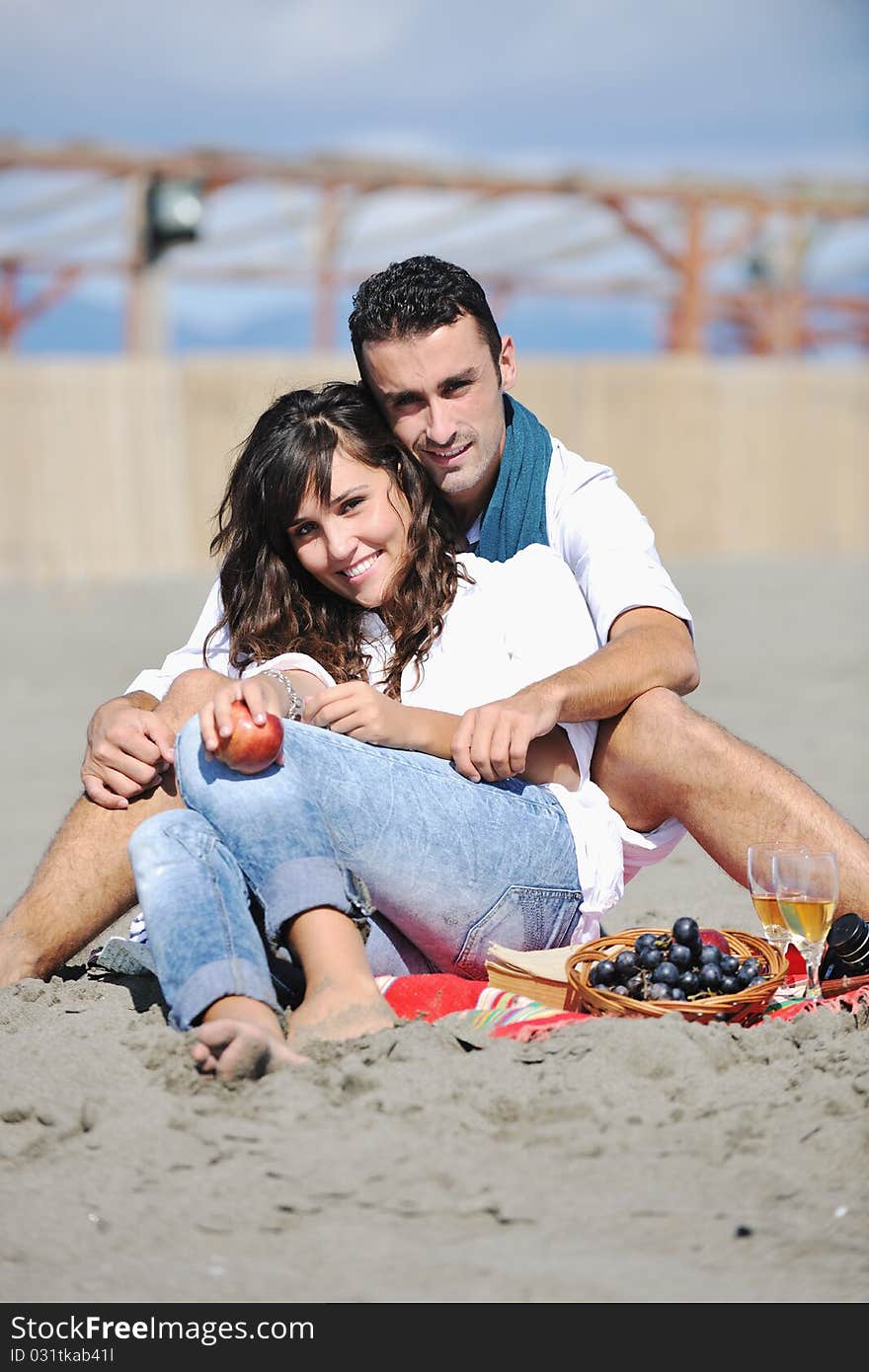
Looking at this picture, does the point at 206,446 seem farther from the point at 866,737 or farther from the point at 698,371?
the point at 866,737

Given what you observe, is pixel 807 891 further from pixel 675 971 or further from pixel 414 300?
pixel 414 300

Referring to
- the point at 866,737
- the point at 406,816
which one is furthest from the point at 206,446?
the point at 406,816

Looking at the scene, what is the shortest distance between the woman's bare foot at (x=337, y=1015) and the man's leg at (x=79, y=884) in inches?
27.9

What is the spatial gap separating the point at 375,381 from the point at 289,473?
38 cm

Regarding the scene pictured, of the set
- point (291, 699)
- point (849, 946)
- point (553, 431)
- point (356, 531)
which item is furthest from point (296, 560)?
point (553, 431)

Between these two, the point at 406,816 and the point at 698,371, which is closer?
the point at 406,816

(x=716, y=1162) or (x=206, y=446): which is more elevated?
(x=206, y=446)

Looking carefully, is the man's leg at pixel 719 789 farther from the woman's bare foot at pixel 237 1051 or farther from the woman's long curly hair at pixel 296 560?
the woman's bare foot at pixel 237 1051

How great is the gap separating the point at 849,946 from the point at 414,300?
1.65m

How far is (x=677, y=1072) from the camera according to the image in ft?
8.58

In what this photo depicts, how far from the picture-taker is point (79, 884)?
333 cm

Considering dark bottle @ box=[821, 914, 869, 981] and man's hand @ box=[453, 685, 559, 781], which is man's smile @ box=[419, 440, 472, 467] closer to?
man's hand @ box=[453, 685, 559, 781]

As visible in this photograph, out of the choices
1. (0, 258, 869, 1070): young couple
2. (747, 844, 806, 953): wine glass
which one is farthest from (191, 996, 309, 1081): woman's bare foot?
(747, 844, 806, 953): wine glass

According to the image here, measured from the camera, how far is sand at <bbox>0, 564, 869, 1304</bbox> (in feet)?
6.86
